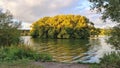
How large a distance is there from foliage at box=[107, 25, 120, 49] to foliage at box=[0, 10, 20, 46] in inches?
584

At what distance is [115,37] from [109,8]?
4.42 feet

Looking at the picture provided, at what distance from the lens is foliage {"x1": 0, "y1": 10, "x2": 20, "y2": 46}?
25.3 m

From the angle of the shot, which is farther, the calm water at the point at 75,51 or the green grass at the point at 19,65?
the calm water at the point at 75,51

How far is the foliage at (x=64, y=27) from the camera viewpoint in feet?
310

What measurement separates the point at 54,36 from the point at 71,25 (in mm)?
10127

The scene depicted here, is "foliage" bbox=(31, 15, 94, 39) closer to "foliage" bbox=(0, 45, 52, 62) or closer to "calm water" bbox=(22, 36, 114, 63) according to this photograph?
"calm water" bbox=(22, 36, 114, 63)

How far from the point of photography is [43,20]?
104m

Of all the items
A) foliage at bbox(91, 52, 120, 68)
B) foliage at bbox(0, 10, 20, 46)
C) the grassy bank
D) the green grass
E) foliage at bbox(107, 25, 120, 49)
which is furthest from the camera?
foliage at bbox(0, 10, 20, 46)

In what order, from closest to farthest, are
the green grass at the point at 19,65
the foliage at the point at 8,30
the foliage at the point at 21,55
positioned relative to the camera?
the green grass at the point at 19,65 → the foliage at the point at 21,55 → the foliage at the point at 8,30

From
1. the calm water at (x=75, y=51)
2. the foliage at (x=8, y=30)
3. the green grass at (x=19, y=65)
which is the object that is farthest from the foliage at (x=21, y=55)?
the foliage at (x=8, y=30)

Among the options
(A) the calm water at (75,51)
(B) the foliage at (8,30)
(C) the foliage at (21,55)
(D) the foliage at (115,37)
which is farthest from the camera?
(A) the calm water at (75,51)

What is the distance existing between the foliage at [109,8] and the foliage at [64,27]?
80173 mm

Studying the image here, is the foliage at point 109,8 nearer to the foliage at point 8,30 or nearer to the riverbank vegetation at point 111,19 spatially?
the riverbank vegetation at point 111,19

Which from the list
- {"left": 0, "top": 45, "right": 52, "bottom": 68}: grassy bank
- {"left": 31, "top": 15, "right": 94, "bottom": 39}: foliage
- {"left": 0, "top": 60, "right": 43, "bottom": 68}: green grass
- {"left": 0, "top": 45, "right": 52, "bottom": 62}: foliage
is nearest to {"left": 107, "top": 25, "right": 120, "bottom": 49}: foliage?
{"left": 0, "top": 60, "right": 43, "bottom": 68}: green grass
